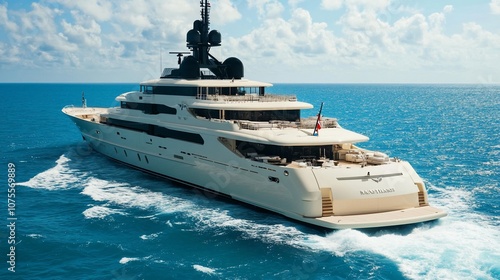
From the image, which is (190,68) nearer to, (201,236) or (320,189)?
(201,236)

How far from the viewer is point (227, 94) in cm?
3092

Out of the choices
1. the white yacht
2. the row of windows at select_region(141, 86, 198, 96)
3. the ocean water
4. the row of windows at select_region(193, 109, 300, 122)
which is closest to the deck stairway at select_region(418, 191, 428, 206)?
the white yacht

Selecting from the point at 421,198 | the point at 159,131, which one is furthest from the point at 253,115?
the point at 421,198

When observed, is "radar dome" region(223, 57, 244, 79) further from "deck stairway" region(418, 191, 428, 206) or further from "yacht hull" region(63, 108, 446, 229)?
"deck stairway" region(418, 191, 428, 206)

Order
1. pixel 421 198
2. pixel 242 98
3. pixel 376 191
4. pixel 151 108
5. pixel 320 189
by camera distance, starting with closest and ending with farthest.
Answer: pixel 320 189
pixel 376 191
pixel 421 198
pixel 242 98
pixel 151 108

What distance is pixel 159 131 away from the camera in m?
31.0

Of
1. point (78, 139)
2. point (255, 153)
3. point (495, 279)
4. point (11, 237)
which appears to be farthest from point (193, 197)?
point (78, 139)

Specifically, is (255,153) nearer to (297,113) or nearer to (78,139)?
(297,113)

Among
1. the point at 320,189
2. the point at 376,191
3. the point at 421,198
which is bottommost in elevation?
the point at 421,198

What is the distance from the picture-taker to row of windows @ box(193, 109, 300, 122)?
27.5 metres

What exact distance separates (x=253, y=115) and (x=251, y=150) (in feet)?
11.2

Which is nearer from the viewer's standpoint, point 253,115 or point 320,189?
point 320,189

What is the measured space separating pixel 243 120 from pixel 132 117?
33.8 ft

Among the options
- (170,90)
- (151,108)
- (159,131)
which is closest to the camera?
(159,131)
